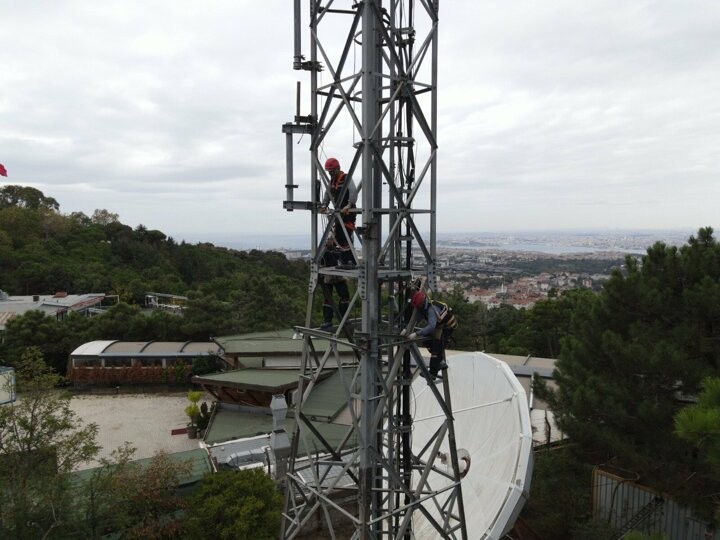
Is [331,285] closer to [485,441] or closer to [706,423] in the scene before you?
[485,441]

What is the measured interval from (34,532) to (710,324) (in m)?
13.7

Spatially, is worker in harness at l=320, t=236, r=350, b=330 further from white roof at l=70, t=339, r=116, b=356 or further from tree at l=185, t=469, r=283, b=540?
white roof at l=70, t=339, r=116, b=356

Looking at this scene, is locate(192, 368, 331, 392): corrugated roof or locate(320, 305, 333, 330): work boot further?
locate(192, 368, 331, 392): corrugated roof

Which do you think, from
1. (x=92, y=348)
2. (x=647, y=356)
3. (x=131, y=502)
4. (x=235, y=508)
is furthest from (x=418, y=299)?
(x=92, y=348)

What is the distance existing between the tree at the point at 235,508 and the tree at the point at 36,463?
2.35 m

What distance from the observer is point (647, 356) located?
34.3 feet

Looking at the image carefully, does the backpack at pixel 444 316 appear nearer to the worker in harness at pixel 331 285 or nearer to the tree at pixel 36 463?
the worker in harness at pixel 331 285

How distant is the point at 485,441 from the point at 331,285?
162 inches

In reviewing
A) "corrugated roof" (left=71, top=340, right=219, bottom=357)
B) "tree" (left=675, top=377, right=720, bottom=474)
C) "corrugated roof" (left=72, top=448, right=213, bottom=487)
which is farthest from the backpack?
"corrugated roof" (left=71, top=340, right=219, bottom=357)

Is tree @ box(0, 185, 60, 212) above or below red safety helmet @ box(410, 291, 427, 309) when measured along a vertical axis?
above

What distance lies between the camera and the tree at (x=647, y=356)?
10.3m

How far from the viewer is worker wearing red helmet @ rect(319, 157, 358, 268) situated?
681 centimetres

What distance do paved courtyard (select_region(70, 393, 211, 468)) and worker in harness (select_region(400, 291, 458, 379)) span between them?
1495cm

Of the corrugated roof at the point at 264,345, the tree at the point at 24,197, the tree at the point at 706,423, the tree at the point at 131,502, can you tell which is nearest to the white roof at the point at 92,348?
the corrugated roof at the point at 264,345
